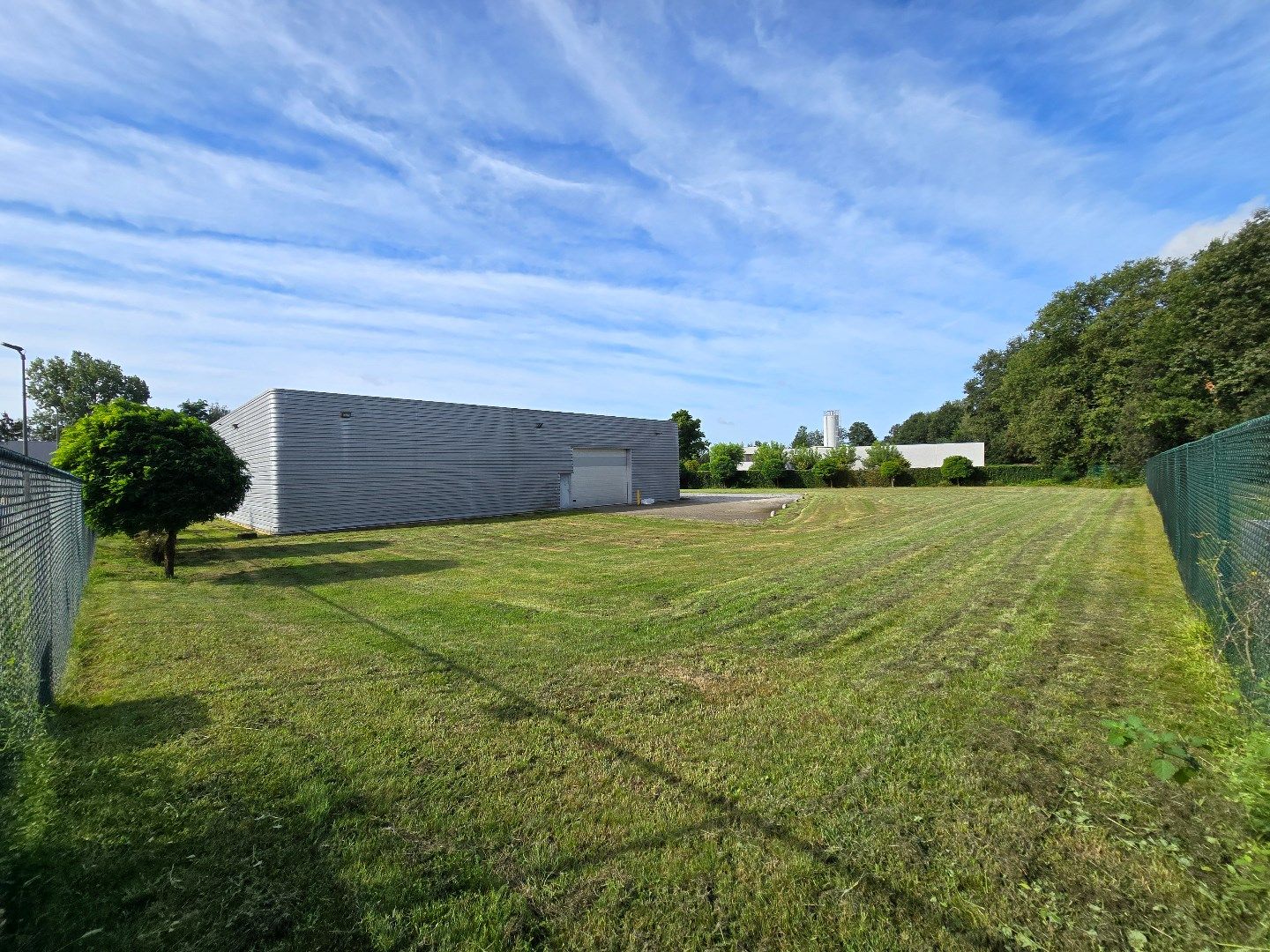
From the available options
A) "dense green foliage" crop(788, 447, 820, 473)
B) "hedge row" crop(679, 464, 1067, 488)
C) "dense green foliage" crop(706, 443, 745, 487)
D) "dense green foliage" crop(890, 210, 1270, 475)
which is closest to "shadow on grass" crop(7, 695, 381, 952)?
"dense green foliage" crop(890, 210, 1270, 475)

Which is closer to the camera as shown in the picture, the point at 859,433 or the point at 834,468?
the point at 834,468

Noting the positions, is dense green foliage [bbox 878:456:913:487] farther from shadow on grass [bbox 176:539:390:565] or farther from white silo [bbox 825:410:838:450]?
shadow on grass [bbox 176:539:390:565]

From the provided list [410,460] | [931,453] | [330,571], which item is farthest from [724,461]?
→ [330,571]

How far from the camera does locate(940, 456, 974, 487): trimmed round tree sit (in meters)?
39.9

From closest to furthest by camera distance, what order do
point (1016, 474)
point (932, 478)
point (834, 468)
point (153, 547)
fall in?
point (153, 547)
point (1016, 474)
point (932, 478)
point (834, 468)

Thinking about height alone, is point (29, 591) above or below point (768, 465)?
below

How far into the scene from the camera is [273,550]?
14172 millimetres

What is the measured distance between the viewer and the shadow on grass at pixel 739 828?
2.09 meters

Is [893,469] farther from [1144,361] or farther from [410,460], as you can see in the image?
[410,460]

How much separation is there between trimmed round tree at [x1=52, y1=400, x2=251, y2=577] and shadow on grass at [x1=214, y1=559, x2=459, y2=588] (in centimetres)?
143

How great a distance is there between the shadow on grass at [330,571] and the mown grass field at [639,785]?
2893 mm

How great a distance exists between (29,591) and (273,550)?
39.3 feet

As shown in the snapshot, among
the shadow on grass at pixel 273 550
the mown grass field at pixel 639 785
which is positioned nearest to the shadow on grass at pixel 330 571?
the shadow on grass at pixel 273 550

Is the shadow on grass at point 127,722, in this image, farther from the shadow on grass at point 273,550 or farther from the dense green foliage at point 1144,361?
the dense green foliage at point 1144,361
